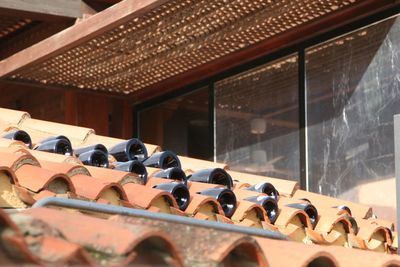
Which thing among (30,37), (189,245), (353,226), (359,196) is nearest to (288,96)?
(359,196)

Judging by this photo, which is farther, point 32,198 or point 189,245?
point 32,198

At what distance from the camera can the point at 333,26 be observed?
9.91 m

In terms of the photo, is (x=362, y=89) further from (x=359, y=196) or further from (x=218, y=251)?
(x=218, y=251)

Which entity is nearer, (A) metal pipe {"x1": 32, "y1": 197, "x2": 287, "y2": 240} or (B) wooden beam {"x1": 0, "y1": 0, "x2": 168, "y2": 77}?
(A) metal pipe {"x1": 32, "y1": 197, "x2": 287, "y2": 240}

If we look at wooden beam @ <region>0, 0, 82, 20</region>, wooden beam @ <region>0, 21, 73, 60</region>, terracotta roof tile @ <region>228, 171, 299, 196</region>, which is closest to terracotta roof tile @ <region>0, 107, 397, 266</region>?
terracotta roof tile @ <region>228, 171, 299, 196</region>

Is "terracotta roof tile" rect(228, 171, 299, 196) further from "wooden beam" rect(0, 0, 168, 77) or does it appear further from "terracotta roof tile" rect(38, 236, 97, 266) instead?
"terracotta roof tile" rect(38, 236, 97, 266)

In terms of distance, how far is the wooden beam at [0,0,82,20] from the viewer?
10117 mm

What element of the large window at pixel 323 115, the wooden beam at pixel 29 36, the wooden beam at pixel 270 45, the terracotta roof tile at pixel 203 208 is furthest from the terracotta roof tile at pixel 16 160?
the wooden beam at pixel 29 36

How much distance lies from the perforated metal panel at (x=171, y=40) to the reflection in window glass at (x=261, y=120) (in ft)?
1.39

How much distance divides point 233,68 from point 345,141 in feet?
5.93

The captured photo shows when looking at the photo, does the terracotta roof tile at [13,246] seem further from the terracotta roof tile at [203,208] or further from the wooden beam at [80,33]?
the wooden beam at [80,33]

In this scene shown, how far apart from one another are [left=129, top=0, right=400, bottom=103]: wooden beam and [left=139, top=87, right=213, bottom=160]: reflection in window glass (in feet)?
0.54

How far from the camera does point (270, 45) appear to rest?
413 inches

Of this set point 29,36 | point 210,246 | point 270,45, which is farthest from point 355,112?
point 210,246
